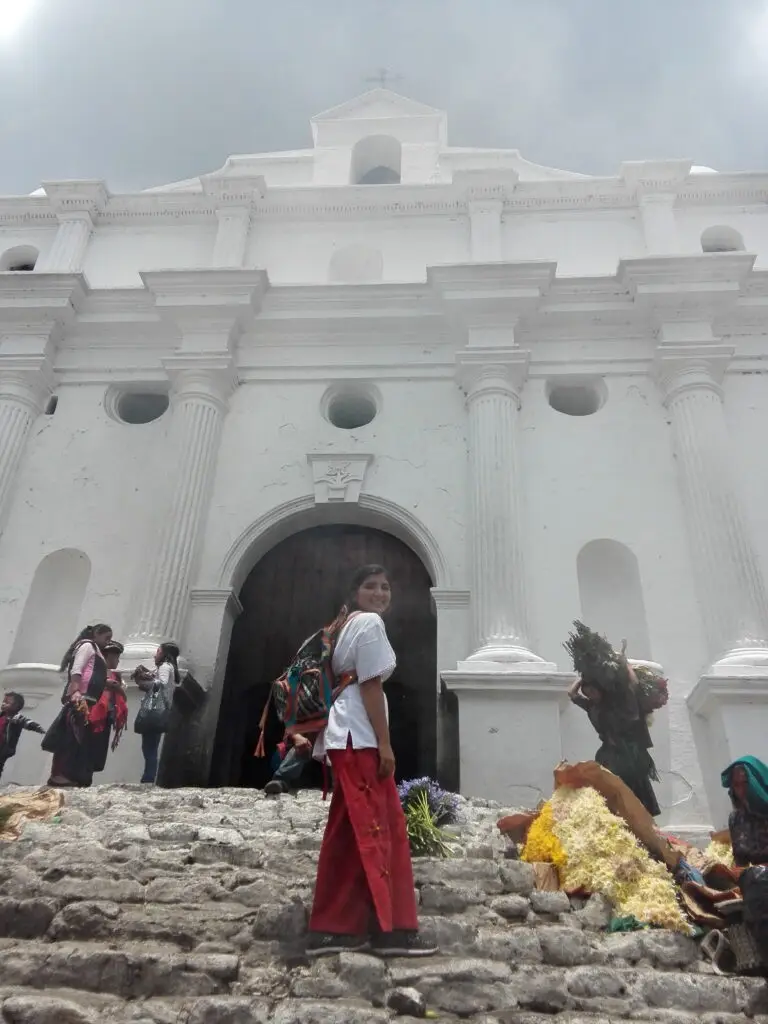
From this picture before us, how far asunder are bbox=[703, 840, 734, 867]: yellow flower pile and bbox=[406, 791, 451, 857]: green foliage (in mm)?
1825

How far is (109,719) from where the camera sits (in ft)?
24.5

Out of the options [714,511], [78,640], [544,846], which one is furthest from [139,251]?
[544,846]

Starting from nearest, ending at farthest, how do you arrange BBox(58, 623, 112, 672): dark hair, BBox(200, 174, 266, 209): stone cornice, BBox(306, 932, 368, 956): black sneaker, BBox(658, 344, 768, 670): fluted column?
BBox(306, 932, 368, 956): black sneaker < BBox(58, 623, 112, 672): dark hair < BBox(658, 344, 768, 670): fluted column < BBox(200, 174, 266, 209): stone cornice

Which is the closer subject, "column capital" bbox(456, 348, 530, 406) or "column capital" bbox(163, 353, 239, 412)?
"column capital" bbox(456, 348, 530, 406)

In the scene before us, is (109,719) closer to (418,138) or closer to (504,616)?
(504,616)

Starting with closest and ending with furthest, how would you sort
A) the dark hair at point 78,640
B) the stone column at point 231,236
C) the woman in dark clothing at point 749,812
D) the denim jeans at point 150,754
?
the woman in dark clothing at point 749,812 → the dark hair at point 78,640 → the denim jeans at point 150,754 → the stone column at point 231,236

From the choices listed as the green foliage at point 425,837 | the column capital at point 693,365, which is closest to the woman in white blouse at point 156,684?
the green foliage at point 425,837

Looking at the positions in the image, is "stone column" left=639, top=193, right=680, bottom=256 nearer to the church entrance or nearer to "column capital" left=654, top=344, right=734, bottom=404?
"column capital" left=654, top=344, right=734, bottom=404

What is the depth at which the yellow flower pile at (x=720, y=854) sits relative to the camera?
217 inches

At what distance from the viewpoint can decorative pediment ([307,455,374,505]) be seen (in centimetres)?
1013

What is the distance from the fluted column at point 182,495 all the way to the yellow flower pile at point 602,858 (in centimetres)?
505

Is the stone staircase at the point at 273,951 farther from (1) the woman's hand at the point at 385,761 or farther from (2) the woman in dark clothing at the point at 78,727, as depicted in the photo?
(2) the woman in dark clothing at the point at 78,727

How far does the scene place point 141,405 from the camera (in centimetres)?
1195

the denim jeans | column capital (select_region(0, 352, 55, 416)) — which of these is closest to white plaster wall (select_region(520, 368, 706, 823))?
the denim jeans
